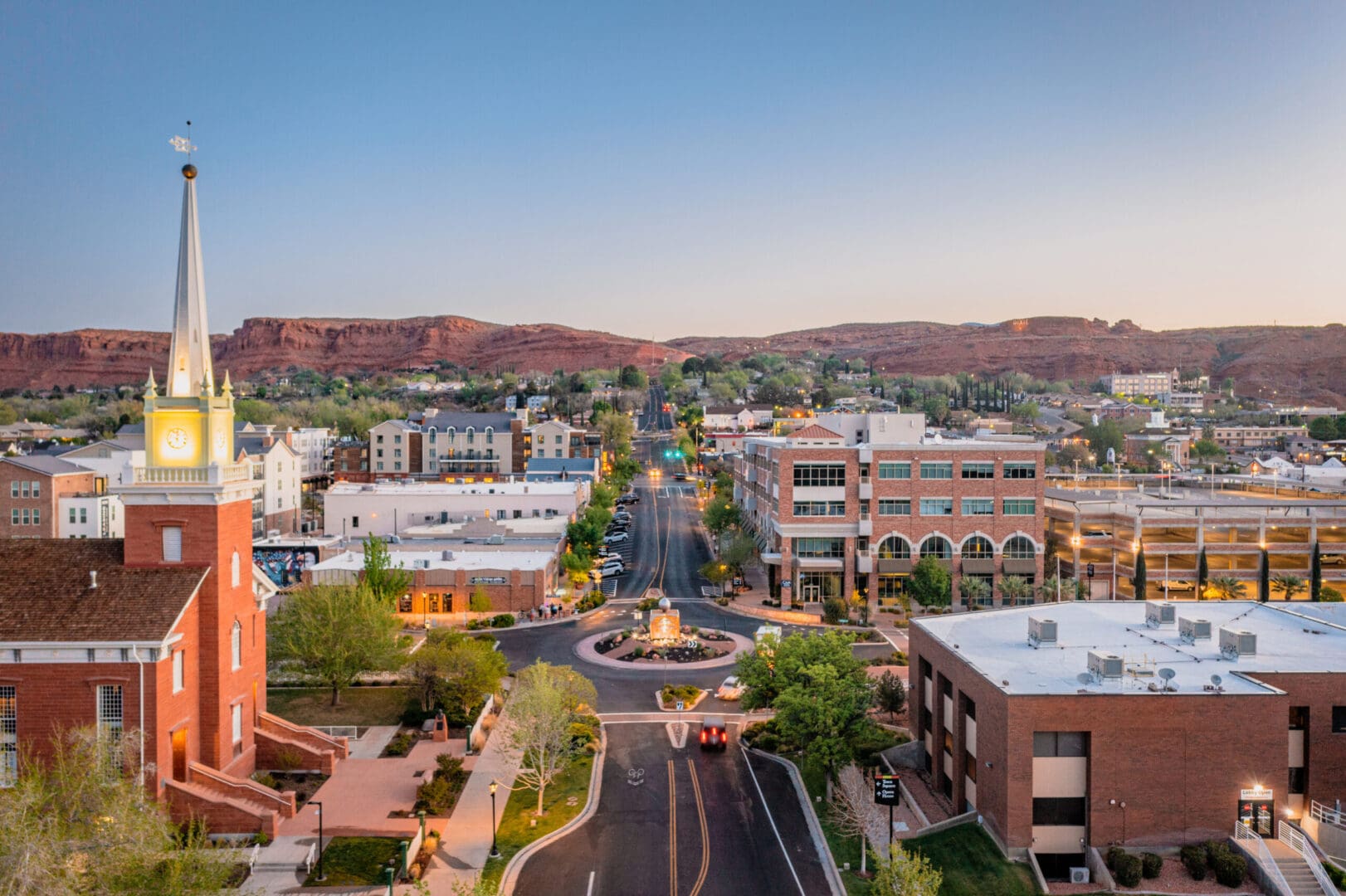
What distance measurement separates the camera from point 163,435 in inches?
1384

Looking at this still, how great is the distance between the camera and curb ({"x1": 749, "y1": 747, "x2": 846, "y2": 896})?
29.9m

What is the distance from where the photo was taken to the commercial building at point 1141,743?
29.9 meters

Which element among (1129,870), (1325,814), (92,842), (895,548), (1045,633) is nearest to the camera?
(92,842)

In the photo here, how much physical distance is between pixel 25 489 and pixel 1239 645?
99200 mm

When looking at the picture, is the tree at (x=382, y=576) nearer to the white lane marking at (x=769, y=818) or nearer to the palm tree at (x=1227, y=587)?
the white lane marking at (x=769, y=818)

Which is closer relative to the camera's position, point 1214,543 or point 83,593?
point 83,593

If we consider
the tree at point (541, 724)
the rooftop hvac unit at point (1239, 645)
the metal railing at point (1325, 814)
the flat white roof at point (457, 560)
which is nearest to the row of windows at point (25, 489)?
the flat white roof at point (457, 560)

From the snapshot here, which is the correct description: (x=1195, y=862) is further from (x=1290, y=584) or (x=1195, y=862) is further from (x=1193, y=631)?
(x=1290, y=584)

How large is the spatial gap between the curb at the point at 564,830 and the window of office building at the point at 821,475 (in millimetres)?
37911

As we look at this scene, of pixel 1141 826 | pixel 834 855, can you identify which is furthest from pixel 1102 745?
pixel 834 855

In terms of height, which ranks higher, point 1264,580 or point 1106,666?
point 1106,666

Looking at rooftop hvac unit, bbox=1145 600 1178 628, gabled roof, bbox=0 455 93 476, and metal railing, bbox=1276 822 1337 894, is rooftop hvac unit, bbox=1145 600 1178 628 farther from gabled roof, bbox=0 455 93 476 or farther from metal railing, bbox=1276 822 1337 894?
gabled roof, bbox=0 455 93 476

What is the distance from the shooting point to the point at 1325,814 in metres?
31.6

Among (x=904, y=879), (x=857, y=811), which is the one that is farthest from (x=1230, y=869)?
(x=904, y=879)
